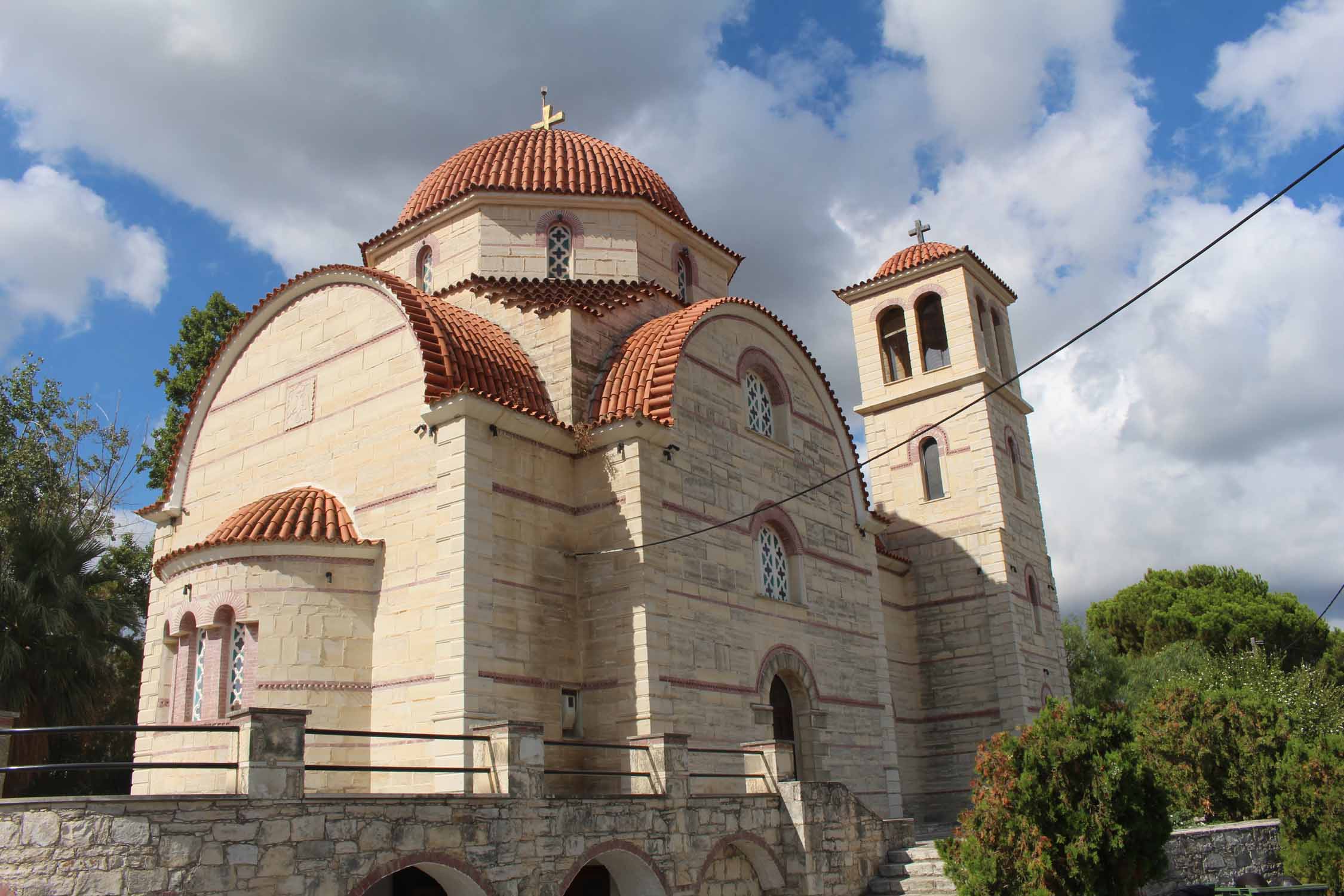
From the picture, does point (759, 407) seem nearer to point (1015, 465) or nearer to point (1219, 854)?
point (1015, 465)

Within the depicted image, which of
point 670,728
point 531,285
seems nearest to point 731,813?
point 670,728

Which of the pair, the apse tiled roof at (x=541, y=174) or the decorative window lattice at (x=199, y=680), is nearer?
the decorative window lattice at (x=199, y=680)

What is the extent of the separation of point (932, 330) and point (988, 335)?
123 cm

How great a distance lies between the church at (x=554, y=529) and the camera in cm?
1172

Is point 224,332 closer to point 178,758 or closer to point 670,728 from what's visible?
point 178,758

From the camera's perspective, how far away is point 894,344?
23281 mm

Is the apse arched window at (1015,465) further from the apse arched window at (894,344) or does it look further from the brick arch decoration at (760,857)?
the brick arch decoration at (760,857)

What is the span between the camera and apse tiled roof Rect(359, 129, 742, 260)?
16.8m

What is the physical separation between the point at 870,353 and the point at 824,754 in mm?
10688

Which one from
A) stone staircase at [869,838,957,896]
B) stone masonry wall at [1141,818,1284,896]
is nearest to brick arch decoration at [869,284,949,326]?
stone masonry wall at [1141,818,1284,896]

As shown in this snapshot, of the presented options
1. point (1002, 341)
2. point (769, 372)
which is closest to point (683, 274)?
point (769, 372)

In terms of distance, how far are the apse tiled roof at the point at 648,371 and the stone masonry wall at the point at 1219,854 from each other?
345 inches

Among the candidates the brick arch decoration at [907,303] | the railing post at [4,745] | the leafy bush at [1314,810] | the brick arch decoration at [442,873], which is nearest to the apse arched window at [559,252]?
the brick arch decoration at [907,303]

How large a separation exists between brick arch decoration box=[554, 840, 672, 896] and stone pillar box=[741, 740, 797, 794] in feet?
7.39
